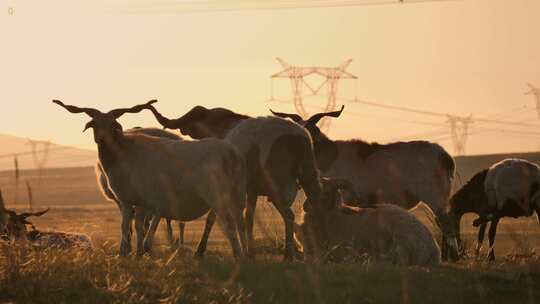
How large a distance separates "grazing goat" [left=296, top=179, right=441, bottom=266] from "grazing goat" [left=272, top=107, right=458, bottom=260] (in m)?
2.97

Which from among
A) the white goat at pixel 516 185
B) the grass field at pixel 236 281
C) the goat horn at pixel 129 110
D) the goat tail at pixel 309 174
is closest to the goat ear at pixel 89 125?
the goat horn at pixel 129 110

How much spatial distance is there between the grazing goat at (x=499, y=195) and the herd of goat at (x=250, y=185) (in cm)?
152

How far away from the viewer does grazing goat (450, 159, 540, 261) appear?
23.2m

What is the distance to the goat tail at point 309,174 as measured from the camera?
58.4ft

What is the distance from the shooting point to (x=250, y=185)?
57.6 feet

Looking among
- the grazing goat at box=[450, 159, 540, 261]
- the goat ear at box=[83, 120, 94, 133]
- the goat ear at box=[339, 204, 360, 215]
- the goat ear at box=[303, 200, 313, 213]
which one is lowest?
the grazing goat at box=[450, 159, 540, 261]

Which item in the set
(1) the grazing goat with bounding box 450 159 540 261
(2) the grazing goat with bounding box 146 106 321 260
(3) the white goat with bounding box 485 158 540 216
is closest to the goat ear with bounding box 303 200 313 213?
(2) the grazing goat with bounding box 146 106 321 260

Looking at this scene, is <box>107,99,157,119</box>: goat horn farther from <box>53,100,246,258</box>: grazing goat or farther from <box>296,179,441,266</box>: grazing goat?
<box>296,179,441,266</box>: grazing goat

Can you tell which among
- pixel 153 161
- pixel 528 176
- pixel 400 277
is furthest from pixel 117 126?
pixel 528 176

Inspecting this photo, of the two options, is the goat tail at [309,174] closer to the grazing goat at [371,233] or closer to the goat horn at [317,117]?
the grazing goat at [371,233]

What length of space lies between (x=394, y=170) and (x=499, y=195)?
9.23 ft

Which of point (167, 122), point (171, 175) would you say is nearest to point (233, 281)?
point (171, 175)

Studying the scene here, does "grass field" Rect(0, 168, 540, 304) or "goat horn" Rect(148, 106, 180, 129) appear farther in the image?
"goat horn" Rect(148, 106, 180, 129)

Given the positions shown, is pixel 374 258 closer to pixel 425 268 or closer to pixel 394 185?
pixel 425 268
